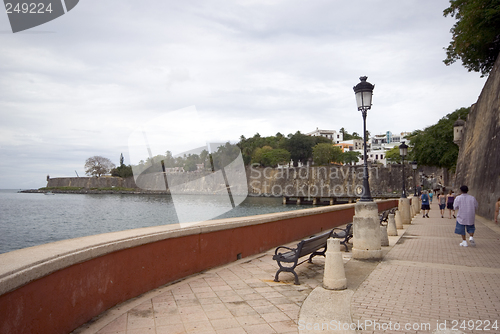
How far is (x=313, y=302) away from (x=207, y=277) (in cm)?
200

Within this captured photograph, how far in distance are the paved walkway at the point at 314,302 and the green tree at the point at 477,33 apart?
58.7 ft

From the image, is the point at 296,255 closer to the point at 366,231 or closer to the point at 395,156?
the point at 366,231

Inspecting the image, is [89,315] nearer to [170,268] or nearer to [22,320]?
[22,320]

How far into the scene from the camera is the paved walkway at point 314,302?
4.09 meters

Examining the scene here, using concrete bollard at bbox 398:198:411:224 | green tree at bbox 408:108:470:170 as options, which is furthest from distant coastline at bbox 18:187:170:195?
concrete bollard at bbox 398:198:411:224

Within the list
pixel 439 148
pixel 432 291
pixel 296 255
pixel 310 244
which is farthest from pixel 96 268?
pixel 439 148

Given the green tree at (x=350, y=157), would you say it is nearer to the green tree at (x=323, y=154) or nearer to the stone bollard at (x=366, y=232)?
the green tree at (x=323, y=154)

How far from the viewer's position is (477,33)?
21.1 meters

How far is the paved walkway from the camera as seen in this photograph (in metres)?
4.09

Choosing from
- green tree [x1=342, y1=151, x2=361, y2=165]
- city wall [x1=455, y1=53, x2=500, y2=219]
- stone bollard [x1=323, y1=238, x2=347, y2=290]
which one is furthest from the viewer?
green tree [x1=342, y1=151, x2=361, y2=165]

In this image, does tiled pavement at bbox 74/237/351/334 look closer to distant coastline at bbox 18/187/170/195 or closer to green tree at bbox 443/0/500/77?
green tree at bbox 443/0/500/77

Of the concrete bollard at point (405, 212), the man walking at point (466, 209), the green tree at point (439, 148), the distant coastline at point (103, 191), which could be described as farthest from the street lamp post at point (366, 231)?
the distant coastline at point (103, 191)

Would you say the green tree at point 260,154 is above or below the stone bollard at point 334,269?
above

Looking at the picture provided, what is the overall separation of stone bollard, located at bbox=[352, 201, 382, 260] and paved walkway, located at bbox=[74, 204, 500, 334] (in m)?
0.36
